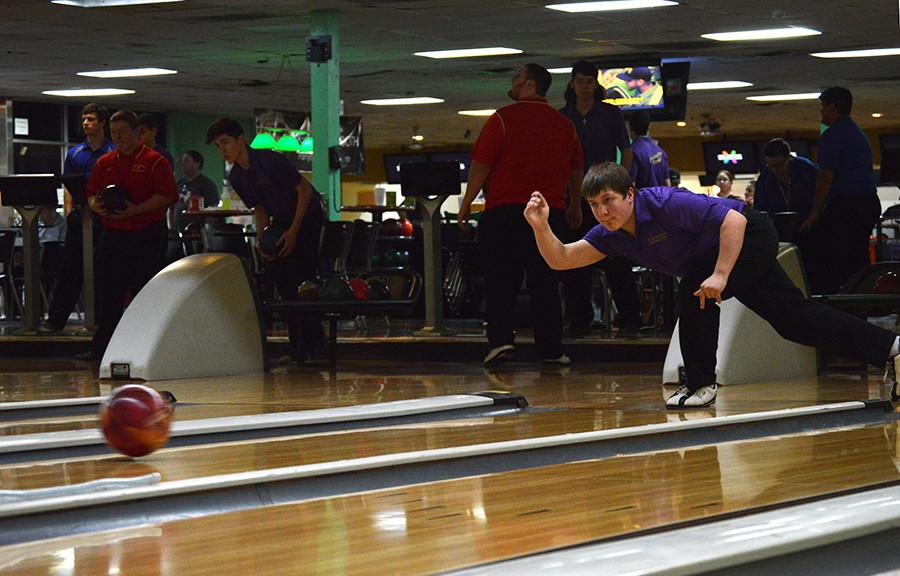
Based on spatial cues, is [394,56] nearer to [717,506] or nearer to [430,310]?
[430,310]

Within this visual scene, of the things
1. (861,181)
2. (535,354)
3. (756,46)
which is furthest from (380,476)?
(756,46)

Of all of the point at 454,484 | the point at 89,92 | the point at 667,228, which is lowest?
the point at 454,484

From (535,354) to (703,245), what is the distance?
9.51ft

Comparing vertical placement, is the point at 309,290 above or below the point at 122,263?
below

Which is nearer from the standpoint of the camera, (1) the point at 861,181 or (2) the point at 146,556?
(2) the point at 146,556

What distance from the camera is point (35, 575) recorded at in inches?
92.4

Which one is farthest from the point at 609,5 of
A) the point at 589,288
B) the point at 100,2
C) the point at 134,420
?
the point at 134,420

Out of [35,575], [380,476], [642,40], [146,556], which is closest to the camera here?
[35,575]

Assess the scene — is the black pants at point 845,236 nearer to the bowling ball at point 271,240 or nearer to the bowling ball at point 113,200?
the bowling ball at point 271,240

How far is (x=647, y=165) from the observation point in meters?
9.16

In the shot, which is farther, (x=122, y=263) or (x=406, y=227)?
(x=406, y=227)

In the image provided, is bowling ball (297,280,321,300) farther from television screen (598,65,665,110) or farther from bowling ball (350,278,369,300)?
television screen (598,65,665,110)

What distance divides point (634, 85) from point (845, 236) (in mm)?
6005

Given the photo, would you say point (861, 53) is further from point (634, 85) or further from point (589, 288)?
point (589, 288)
